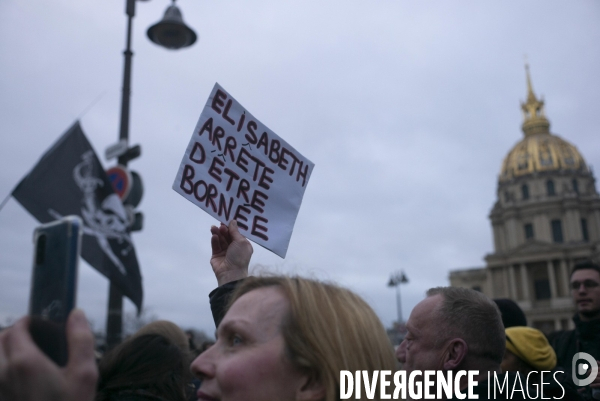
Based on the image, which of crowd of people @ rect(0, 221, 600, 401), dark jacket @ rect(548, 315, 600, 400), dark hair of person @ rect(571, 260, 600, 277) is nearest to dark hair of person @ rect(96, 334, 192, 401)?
crowd of people @ rect(0, 221, 600, 401)

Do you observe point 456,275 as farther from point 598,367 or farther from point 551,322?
point 598,367

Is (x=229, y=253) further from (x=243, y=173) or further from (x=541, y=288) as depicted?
(x=541, y=288)

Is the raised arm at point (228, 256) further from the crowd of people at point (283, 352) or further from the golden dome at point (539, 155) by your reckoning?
the golden dome at point (539, 155)

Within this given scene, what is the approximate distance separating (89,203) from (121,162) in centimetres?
96

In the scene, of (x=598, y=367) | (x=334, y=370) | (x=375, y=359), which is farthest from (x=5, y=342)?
(x=598, y=367)

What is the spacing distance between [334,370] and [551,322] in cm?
7362

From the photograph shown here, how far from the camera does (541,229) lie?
240 ft

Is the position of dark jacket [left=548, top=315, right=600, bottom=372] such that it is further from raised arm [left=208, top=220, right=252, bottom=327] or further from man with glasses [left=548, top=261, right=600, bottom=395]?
raised arm [left=208, top=220, right=252, bottom=327]

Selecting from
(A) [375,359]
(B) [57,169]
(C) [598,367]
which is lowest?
(A) [375,359]

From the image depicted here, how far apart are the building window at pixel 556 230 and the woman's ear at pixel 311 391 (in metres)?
77.6

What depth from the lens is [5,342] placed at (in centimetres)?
103

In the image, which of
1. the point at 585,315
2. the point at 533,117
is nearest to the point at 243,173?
the point at 585,315

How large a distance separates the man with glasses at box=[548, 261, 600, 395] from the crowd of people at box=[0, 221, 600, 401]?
70 cm

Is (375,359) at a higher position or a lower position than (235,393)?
higher
